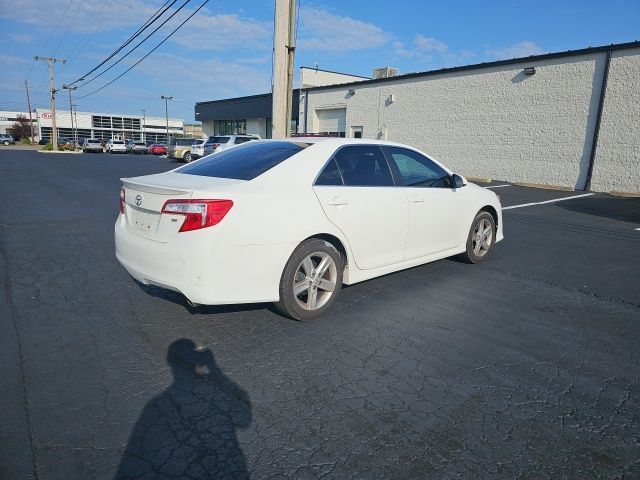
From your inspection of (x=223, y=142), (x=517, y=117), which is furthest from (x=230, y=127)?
(x=517, y=117)

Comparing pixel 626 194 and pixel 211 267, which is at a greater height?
pixel 211 267

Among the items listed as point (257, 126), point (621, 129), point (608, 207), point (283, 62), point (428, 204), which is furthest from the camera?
point (257, 126)

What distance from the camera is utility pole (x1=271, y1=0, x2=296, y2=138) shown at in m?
10.2

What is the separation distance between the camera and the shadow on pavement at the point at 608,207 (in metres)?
10.6

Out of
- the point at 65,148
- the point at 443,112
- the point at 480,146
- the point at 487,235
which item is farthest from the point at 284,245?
the point at 65,148

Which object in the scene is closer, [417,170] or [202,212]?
[202,212]

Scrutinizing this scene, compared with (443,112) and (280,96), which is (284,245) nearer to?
(280,96)

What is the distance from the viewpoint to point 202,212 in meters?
3.26

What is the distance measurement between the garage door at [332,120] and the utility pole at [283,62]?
54.2 feet

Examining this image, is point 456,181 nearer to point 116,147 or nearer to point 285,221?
point 285,221

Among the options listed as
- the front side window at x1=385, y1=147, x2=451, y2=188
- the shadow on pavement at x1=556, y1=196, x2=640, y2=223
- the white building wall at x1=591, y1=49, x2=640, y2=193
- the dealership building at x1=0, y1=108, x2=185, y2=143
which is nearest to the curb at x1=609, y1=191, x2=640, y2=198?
the white building wall at x1=591, y1=49, x2=640, y2=193

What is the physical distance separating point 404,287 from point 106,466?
3.41m

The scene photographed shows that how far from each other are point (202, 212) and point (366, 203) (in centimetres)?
161

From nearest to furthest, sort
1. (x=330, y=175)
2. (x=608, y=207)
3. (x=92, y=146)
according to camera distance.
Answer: (x=330, y=175), (x=608, y=207), (x=92, y=146)
